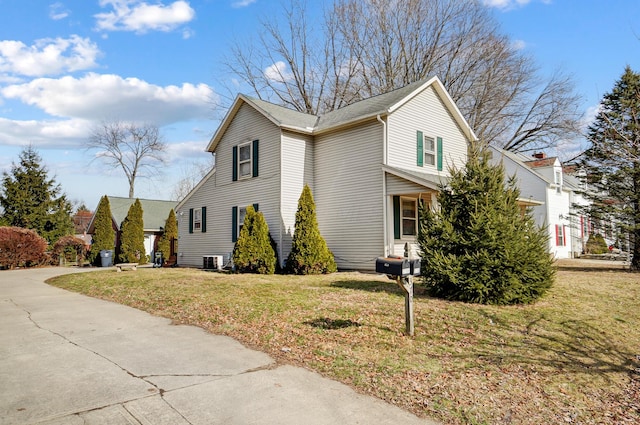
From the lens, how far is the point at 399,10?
26.3 m

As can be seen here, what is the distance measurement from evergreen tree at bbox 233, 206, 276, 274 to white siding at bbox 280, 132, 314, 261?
0.80 metres

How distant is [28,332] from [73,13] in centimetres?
983

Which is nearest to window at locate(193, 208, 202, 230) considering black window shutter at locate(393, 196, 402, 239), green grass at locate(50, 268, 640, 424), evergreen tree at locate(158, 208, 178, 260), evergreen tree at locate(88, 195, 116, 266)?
evergreen tree at locate(158, 208, 178, 260)

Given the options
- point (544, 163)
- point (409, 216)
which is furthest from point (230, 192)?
point (544, 163)

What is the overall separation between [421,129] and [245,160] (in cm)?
712

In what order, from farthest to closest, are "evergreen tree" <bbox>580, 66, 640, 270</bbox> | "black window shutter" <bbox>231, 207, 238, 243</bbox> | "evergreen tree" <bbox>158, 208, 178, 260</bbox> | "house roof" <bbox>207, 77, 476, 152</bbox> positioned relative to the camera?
"evergreen tree" <bbox>158, 208, 178, 260</bbox>, "black window shutter" <bbox>231, 207, 238, 243</bbox>, "evergreen tree" <bbox>580, 66, 640, 270</bbox>, "house roof" <bbox>207, 77, 476, 152</bbox>

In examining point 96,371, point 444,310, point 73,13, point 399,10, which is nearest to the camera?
point 96,371

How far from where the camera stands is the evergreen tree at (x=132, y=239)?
24.4 metres

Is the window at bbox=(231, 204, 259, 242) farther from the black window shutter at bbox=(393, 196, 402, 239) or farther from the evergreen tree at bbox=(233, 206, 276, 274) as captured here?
the black window shutter at bbox=(393, 196, 402, 239)

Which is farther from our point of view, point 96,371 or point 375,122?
point 375,122

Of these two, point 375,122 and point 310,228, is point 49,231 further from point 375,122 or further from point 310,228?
point 375,122

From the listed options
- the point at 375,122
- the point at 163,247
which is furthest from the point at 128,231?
the point at 375,122

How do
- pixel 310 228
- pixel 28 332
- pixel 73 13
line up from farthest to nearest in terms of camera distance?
pixel 310 228 → pixel 73 13 → pixel 28 332

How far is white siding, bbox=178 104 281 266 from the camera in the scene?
616 inches
